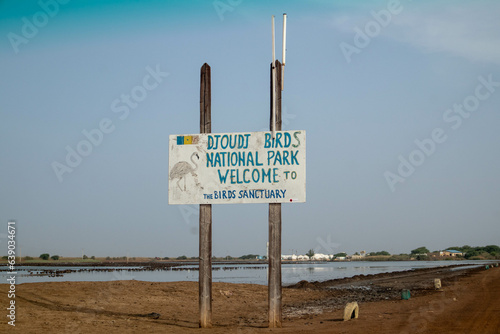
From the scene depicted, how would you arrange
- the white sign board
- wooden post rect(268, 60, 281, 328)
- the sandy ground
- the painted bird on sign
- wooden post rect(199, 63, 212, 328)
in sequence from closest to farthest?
1. wooden post rect(268, 60, 281, 328)
2. the sandy ground
3. the white sign board
4. wooden post rect(199, 63, 212, 328)
5. the painted bird on sign

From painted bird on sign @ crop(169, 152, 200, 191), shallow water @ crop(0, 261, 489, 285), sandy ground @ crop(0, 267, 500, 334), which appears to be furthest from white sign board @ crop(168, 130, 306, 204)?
shallow water @ crop(0, 261, 489, 285)

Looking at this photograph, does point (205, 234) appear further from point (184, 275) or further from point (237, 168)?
point (184, 275)

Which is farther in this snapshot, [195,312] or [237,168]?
[195,312]

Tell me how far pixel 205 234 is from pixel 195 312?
727 centimetres

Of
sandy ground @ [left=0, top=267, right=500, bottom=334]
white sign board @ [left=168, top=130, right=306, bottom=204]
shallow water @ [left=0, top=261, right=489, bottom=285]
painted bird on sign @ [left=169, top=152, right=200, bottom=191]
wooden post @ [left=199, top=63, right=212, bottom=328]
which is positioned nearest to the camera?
sandy ground @ [left=0, top=267, right=500, bottom=334]

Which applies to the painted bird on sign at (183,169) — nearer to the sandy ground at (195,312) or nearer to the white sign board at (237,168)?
the white sign board at (237,168)

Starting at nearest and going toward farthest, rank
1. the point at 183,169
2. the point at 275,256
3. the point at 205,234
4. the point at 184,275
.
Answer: the point at 275,256 < the point at 205,234 < the point at 183,169 < the point at 184,275

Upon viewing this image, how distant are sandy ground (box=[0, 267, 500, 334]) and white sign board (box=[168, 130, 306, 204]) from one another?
3757 millimetres

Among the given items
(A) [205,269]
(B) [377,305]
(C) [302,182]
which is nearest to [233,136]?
(C) [302,182]

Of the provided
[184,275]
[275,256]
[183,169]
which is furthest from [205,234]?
[184,275]

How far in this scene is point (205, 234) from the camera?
15.9 m

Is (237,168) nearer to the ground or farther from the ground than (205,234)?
farther from the ground

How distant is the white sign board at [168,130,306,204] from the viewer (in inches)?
607

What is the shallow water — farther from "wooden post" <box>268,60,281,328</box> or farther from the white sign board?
the white sign board
